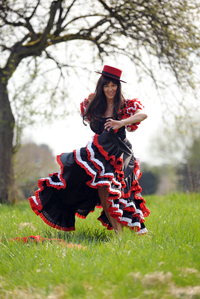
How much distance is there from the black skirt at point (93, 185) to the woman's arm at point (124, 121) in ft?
0.28

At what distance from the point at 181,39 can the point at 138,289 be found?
661 cm

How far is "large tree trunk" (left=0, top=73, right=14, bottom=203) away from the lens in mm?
7695

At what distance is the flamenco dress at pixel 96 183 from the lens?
3.20 m

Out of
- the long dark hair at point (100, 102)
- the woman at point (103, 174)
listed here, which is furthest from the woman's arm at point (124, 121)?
the long dark hair at point (100, 102)

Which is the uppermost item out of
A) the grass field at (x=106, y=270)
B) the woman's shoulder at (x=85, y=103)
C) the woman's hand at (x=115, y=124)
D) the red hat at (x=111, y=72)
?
the red hat at (x=111, y=72)

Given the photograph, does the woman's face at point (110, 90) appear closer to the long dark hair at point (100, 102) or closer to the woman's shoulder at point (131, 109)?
the long dark hair at point (100, 102)

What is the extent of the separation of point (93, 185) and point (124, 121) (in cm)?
77

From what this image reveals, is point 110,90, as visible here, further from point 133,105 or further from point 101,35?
point 101,35

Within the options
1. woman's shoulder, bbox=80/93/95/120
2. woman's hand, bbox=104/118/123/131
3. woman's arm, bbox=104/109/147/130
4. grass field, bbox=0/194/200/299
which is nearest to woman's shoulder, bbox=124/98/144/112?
woman's arm, bbox=104/109/147/130

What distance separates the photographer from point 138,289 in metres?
1.91

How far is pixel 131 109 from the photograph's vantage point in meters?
3.51

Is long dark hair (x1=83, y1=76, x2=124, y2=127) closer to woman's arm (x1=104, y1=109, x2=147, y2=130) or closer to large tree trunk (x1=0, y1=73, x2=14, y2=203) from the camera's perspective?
woman's arm (x1=104, y1=109, x2=147, y2=130)

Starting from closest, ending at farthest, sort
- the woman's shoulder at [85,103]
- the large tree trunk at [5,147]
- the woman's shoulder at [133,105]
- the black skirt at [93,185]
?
the black skirt at [93,185]
the woman's shoulder at [133,105]
the woman's shoulder at [85,103]
the large tree trunk at [5,147]

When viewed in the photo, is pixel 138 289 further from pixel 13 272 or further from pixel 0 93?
pixel 0 93
